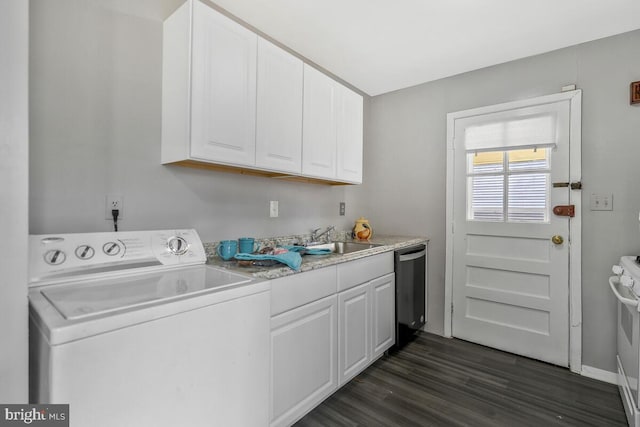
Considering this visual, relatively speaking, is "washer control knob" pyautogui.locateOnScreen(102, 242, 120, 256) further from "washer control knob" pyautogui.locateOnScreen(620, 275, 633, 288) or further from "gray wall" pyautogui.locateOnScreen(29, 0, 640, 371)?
"washer control knob" pyautogui.locateOnScreen(620, 275, 633, 288)

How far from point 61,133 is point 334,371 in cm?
183

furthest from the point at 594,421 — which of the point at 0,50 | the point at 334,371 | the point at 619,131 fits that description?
the point at 0,50

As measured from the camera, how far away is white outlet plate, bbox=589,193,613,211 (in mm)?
2113

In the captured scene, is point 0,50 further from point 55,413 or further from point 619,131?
point 619,131

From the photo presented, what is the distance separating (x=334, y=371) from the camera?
1812 millimetres

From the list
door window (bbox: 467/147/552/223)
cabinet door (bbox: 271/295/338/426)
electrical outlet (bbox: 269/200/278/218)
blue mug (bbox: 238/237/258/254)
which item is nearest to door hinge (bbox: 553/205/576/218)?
door window (bbox: 467/147/552/223)

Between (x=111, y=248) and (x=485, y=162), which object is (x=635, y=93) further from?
(x=111, y=248)

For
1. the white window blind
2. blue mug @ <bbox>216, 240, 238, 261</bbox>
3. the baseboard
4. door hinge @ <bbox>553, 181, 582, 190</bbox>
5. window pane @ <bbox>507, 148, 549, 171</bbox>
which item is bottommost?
the baseboard

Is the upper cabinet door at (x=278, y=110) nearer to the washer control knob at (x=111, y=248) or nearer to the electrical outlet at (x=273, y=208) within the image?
the electrical outlet at (x=273, y=208)

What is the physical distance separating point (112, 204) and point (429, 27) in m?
2.22

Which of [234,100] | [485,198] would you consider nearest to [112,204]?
[234,100]

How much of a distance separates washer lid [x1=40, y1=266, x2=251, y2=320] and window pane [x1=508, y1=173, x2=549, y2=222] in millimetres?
2262

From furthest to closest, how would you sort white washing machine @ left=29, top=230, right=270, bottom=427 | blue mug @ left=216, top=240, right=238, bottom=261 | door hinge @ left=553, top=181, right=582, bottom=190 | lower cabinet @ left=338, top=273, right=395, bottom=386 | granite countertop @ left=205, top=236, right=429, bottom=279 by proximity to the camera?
door hinge @ left=553, top=181, right=582, bottom=190
lower cabinet @ left=338, top=273, right=395, bottom=386
blue mug @ left=216, top=240, right=238, bottom=261
granite countertop @ left=205, top=236, right=429, bottom=279
white washing machine @ left=29, top=230, right=270, bottom=427

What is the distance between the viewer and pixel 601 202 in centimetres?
214
